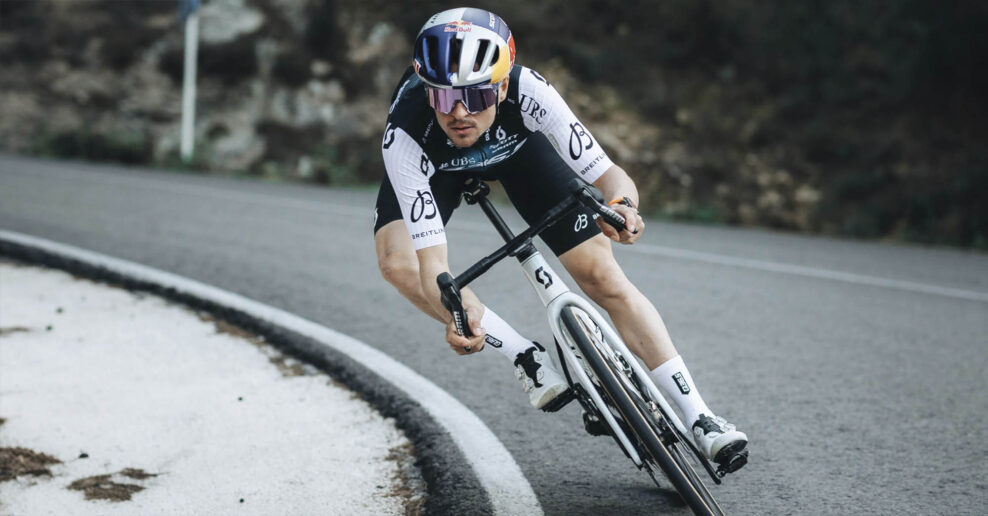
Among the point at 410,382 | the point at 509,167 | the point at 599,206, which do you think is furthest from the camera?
the point at 410,382

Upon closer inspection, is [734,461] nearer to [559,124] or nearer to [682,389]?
[682,389]

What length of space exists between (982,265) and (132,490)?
28.5ft

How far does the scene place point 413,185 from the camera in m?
3.54

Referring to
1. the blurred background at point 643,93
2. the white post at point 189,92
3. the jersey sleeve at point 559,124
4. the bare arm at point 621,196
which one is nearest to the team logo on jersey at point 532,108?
the jersey sleeve at point 559,124

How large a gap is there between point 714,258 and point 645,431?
20.2ft

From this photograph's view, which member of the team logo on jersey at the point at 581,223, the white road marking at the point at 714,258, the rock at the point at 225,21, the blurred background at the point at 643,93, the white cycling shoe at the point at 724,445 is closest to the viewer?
the white cycling shoe at the point at 724,445

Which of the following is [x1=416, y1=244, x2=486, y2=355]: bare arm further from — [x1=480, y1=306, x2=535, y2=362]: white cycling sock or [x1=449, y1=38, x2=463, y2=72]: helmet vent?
[x1=449, y1=38, x2=463, y2=72]: helmet vent

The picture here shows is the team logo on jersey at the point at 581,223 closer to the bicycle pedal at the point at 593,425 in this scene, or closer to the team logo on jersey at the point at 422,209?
the team logo on jersey at the point at 422,209

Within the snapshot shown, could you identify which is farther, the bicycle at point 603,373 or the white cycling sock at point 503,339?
the white cycling sock at point 503,339

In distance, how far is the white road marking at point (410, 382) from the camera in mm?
3471

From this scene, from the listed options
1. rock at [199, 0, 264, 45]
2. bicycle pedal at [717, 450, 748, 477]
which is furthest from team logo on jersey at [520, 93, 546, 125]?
→ rock at [199, 0, 264, 45]

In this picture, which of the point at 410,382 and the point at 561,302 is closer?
the point at 561,302

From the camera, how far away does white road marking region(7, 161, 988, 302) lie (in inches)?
312

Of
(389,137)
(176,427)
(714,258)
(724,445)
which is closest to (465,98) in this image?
(389,137)
